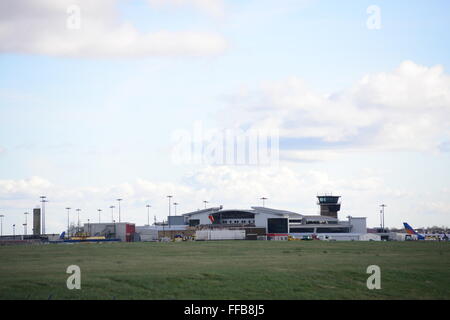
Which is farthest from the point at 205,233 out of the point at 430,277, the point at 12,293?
the point at 12,293

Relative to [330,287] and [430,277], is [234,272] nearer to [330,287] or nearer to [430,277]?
[330,287]
